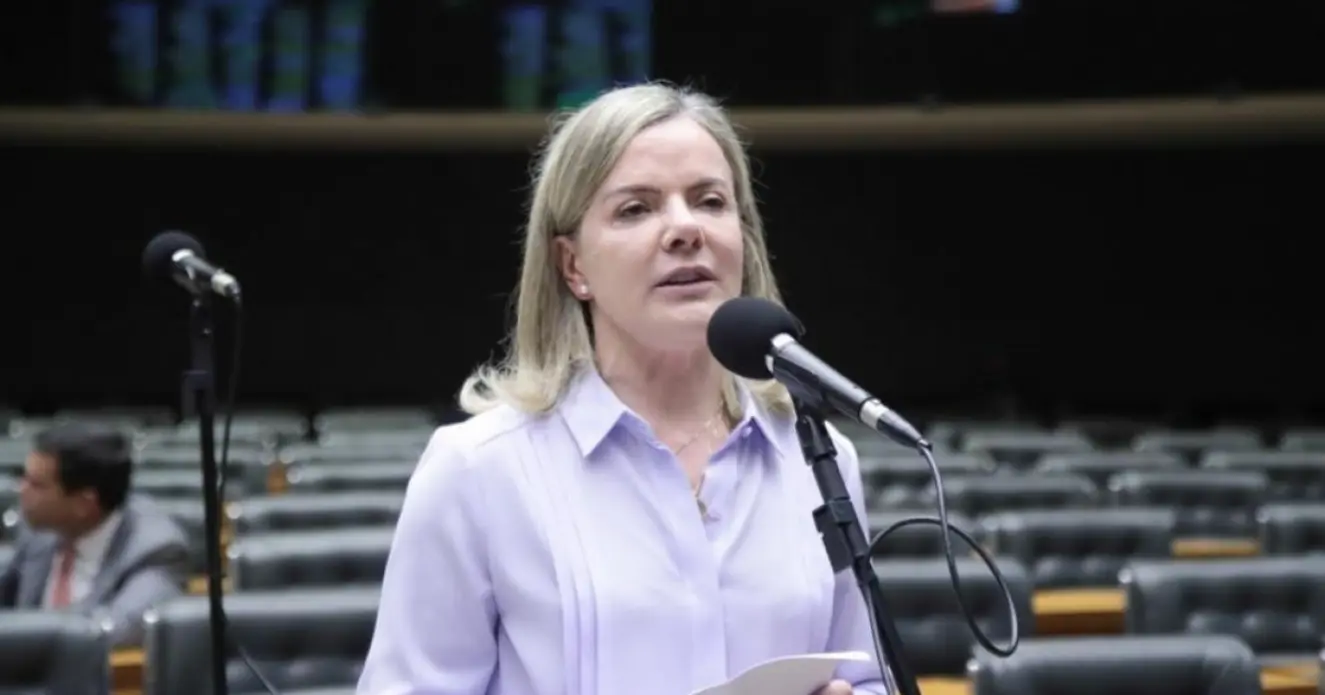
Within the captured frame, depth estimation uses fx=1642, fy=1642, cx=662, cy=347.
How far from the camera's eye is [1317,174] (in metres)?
15.6

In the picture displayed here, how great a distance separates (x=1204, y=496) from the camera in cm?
670

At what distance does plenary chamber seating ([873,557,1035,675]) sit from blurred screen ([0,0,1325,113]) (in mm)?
9498

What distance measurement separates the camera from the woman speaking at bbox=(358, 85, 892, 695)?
1.78 m

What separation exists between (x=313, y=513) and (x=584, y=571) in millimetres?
3941

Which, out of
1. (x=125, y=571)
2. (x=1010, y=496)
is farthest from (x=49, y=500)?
(x=1010, y=496)

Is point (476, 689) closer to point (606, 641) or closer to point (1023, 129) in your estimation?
point (606, 641)

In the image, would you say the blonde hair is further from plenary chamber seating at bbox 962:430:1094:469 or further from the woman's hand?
plenary chamber seating at bbox 962:430:1094:469

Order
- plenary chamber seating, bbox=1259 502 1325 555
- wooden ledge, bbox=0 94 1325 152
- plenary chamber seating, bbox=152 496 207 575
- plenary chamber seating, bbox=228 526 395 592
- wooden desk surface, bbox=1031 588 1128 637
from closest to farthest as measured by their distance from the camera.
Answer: plenary chamber seating, bbox=228 526 395 592 → wooden desk surface, bbox=1031 588 1128 637 → plenary chamber seating, bbox=1259 502 1325 555 → plenary chamber seating, bbox=152 496 207 575 → wooden ledge, bbox=0 94 1325 152

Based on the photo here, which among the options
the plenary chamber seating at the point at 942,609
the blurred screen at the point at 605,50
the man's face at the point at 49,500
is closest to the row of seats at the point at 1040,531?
the man's face at the point at 49,500

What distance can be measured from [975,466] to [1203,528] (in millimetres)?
1304

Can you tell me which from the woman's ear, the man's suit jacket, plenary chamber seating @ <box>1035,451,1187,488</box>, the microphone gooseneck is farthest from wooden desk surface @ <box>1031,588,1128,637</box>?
the microphone gooseneck

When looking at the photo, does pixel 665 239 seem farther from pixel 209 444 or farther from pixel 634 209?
pixel 209 444

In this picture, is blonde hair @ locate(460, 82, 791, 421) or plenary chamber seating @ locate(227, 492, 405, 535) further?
plenary chamber seating @ locate(227, 492, 405, 535)

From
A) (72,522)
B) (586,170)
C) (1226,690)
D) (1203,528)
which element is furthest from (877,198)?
(586,170)
